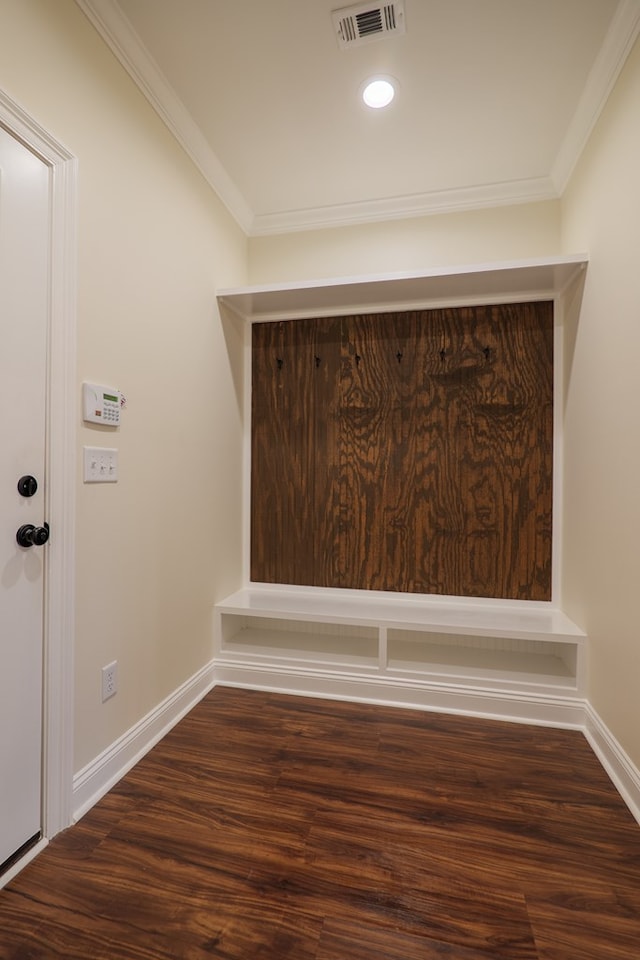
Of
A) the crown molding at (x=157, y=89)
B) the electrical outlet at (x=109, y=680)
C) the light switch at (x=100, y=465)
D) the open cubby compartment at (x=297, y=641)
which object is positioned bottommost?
the open cubby compartment at (x=297, y=641)

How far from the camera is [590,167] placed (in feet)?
6.77

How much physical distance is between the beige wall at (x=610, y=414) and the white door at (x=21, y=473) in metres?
1.93

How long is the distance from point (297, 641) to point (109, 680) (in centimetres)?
121

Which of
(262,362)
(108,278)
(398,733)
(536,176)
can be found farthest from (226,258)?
(398,733)

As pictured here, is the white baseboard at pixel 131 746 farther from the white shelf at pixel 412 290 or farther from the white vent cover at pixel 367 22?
the white vent cover at pixel 367 22

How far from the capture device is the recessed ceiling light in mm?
1875

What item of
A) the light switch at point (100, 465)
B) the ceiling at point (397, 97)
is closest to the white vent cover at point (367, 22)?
the ceiling at point (397, 97)

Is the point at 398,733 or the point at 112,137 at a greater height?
the point at 112,137

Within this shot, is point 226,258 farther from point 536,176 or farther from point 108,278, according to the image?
point 536,176

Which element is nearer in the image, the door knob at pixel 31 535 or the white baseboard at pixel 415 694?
the door knob at pixel 31 535

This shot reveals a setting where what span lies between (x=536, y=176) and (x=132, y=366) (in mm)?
2324

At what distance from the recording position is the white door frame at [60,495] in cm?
137

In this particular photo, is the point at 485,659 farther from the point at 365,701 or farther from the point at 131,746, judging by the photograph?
the point at 131,746

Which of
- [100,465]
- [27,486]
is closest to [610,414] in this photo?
[100,465]
